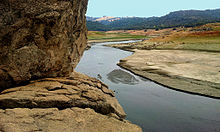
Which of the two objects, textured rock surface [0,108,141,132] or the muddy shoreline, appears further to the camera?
the muddy shoreline

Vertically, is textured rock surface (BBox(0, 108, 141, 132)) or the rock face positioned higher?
the rock face

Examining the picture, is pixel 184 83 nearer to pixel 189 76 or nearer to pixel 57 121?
pixel 189 76

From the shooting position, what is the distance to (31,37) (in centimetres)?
812

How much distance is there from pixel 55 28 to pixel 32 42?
3.89ft

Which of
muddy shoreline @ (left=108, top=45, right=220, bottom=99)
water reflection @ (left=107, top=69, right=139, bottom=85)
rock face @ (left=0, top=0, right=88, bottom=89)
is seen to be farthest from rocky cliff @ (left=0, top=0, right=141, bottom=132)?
water reflection @ (left=107, top=69, right=139, bottom=85)

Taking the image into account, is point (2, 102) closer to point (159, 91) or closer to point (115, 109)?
point (115, 109)

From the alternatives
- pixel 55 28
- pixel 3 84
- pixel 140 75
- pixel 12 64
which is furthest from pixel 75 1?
pixel 140 75

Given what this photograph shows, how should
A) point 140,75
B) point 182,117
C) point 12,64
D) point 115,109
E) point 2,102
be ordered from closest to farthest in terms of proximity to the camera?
point 2,102 < point 12,64 < point 115,109 < point 182,117 < point 140,75

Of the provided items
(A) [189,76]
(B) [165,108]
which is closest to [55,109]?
(B) [165,108]

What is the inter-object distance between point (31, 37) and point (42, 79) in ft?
6.48

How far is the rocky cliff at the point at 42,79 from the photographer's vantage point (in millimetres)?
6480

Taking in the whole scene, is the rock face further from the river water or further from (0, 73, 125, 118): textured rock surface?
the river water

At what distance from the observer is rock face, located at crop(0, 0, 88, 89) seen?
7.64 metres

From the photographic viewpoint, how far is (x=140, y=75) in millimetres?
20031
